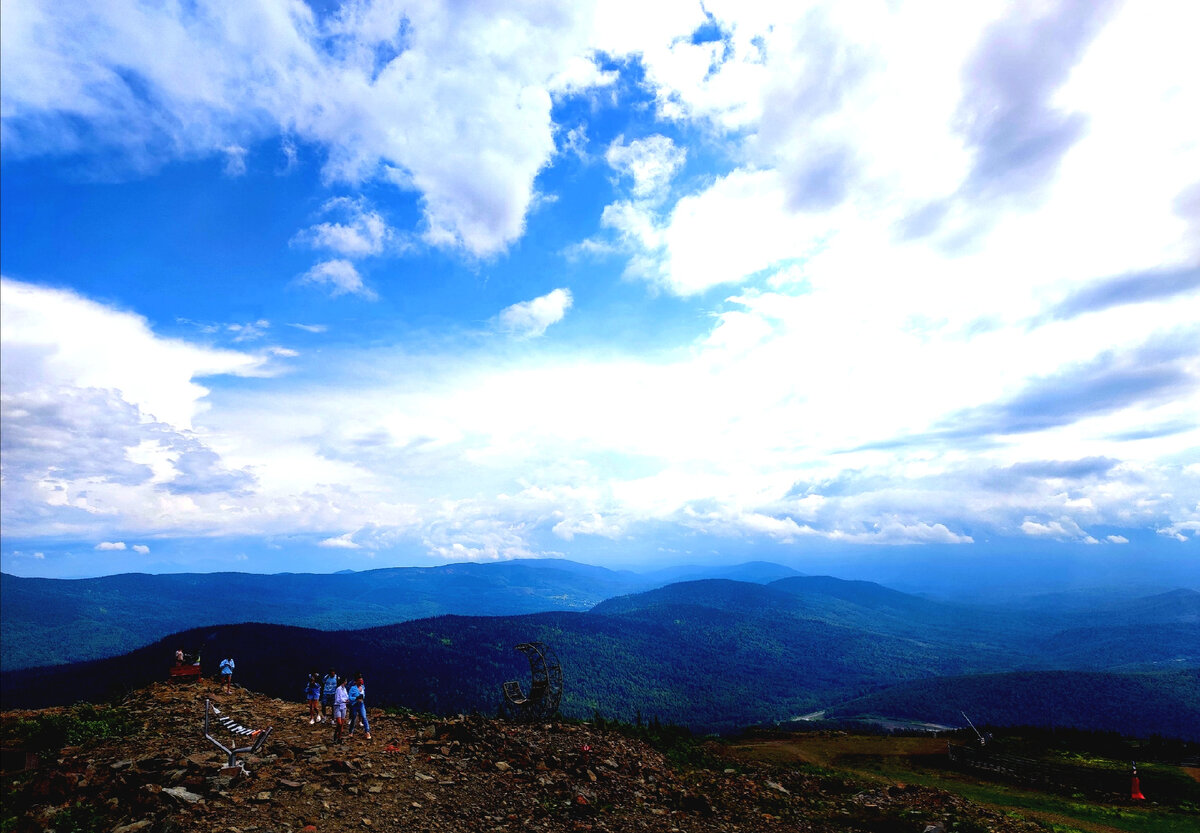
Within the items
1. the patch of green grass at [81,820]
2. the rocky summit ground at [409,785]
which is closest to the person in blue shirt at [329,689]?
the rocky summit ground at [409,785]

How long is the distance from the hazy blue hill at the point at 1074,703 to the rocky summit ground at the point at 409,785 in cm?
15454

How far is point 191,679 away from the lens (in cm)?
2909

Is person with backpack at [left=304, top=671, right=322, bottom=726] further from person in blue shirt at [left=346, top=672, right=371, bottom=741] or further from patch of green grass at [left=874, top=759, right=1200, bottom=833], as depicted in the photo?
patch of green grass at [left=874, top=759, right=1200, bottom=833]

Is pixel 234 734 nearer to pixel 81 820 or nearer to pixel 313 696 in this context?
pixel 313 696

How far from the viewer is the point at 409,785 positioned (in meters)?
16.8

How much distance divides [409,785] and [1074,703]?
20705cm

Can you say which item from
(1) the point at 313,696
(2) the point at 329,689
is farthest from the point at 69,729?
(2) the point at 329,689

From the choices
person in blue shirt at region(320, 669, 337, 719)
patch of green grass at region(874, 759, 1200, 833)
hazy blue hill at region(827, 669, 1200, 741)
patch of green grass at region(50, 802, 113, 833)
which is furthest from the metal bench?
hazy blue hill at region(827, 669, 1200, 741)

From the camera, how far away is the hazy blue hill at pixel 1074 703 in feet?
473

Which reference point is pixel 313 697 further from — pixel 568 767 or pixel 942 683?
pixel 942 683

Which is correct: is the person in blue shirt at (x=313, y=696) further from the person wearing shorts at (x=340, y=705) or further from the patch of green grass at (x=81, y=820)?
the patch of green grass at (x=81, y=820)

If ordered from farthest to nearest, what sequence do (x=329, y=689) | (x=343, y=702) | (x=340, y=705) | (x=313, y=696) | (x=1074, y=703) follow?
(x=1074, y=703), (x=313, y=696), (x=329, y=689), (x=343, y=702), (x=340, y=705)

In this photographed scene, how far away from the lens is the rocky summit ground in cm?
A: 1386

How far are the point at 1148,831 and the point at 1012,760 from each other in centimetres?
1009
